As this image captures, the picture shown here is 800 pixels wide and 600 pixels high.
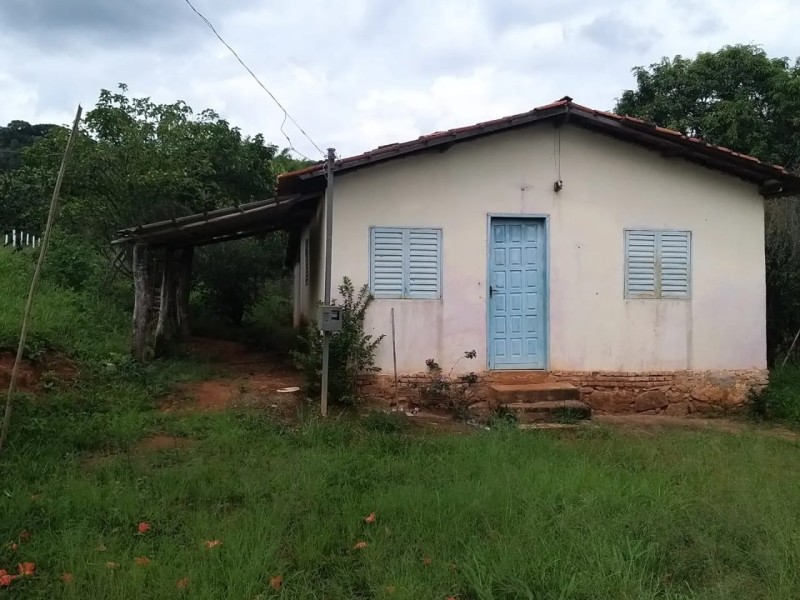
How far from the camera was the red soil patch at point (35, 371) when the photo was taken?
6709mm

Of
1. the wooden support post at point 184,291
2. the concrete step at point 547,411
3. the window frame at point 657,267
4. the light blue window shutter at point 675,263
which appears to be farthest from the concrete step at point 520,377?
the wooden support post at point 184,291

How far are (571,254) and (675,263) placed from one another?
149 centimetres

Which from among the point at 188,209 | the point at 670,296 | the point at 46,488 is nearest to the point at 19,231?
the point at 188,209

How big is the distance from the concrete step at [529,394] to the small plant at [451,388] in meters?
0.32

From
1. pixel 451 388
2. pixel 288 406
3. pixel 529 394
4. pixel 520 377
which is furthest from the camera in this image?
→ pixel 520 377

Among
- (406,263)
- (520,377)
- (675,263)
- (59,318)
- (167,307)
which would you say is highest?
(675,263)

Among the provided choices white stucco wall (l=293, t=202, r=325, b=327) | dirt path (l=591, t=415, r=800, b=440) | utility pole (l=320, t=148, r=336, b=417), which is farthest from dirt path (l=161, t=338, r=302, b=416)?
dirt path (l=591, t=415, r=800, b=440)

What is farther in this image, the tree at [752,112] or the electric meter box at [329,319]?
the tree at [752,112]

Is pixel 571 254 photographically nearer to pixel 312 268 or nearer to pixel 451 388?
pixel 451 388

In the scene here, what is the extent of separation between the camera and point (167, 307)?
10.9 m

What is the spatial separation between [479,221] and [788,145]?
817 centimetres

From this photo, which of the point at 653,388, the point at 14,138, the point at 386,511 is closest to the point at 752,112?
the point at 653,388

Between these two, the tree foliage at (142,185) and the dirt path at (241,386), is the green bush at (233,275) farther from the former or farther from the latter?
the dirt path at (241,386)

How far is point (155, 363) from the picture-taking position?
888 cm
